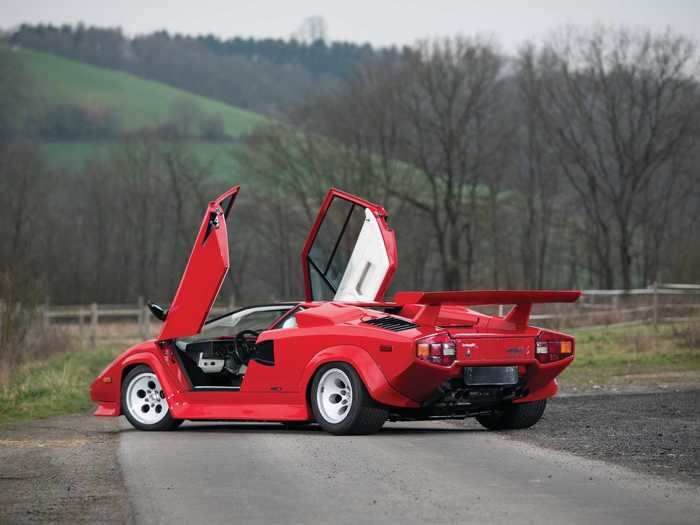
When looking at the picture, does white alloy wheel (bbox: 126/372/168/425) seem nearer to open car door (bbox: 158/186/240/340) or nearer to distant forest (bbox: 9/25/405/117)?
open car door (bbox: 158/186/240/340)

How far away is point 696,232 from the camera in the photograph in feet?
202

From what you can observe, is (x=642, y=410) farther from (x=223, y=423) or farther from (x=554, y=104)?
(x=554, y=104)

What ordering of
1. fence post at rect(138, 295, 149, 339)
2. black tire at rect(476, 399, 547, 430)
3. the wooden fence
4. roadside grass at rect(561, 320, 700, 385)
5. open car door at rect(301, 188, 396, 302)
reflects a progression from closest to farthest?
black tire at rect(476, 399, 547, 430)
open car door at rect(301, 188, 396, 302)
roadside grass at rect(561, 320, 700, 385)
the wooden fence
fence post at rect(138, 295, 149, 339)

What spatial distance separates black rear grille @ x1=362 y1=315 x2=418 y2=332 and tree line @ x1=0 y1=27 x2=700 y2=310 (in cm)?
4145

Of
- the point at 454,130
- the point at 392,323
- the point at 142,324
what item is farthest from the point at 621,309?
the point at 392,323

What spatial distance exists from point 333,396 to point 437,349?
1.28 meters

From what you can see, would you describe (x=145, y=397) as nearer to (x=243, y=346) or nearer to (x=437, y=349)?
(x=243, y=346)

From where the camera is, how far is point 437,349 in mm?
12016

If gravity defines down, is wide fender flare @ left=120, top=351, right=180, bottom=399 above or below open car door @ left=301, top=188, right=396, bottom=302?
below

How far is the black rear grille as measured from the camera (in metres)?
12.3

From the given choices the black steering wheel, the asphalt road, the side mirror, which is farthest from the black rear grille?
the side mirror

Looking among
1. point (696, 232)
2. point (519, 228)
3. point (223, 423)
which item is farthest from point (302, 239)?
point (223, 423)

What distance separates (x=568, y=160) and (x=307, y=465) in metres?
54.0

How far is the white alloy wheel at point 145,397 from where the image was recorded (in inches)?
562
